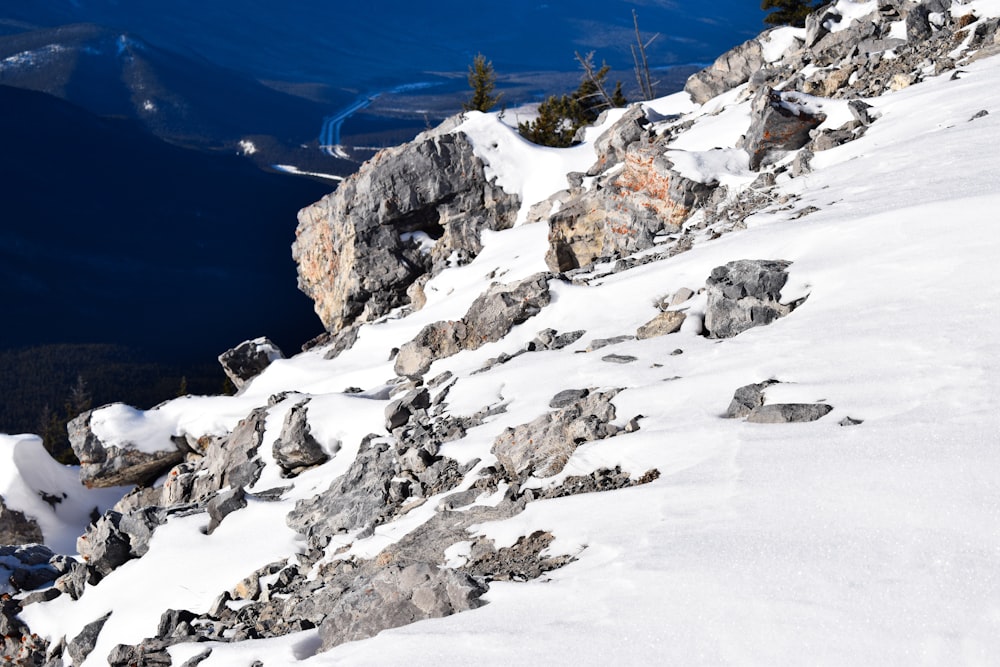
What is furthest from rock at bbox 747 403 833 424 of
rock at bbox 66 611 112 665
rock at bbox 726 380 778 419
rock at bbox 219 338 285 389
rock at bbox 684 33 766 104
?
rock at bbox 684 33 766 104

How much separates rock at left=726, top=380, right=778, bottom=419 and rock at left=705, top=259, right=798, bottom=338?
2009 mm

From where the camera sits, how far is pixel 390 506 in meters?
8.42

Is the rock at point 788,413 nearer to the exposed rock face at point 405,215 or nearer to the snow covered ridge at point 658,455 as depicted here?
the snow covered ridge at point 658,455

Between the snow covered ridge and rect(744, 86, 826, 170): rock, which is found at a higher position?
rect(744, 86, 826, 170): rock

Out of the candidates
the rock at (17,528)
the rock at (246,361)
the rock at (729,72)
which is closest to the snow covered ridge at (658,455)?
the rock at (17,528)

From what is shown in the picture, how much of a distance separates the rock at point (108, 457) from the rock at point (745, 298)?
46.2ft

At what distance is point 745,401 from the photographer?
21.8ft

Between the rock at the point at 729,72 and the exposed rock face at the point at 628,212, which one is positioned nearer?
the exposed rock face at the point at 628,212

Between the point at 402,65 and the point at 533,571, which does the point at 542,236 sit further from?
the point at 402,65

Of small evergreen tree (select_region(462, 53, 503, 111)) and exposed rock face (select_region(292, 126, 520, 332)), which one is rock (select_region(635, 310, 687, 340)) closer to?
exposed rock face (select_region(292, 126, 520, 332))

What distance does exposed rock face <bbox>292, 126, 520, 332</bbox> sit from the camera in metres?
26.2

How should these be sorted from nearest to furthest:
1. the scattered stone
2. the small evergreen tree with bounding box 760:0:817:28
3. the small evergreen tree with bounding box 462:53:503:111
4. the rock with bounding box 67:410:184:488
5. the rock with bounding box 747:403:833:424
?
the rock with bounding box 747:403:833:424 → the scattered stone → the rock with bounding box 67:410:184:488 → the small evergreen tree with bounding box 760:0:817:28 → the small evergreen tree with bounding box 462:53:503:111

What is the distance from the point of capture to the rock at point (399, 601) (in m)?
5.13

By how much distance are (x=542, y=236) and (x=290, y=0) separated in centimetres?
19846
